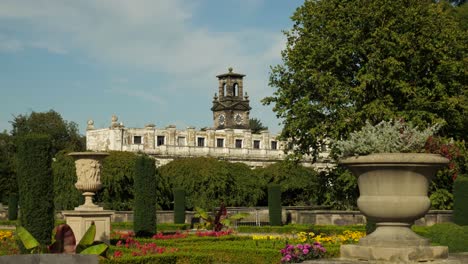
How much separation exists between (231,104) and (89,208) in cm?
7077

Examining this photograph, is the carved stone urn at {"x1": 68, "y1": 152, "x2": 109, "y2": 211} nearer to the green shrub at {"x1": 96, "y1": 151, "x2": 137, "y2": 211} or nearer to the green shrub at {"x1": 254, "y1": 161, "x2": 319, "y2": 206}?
the green shrub at {"x1": 96, "y1": 151, "x2": 137, "y2": 211}

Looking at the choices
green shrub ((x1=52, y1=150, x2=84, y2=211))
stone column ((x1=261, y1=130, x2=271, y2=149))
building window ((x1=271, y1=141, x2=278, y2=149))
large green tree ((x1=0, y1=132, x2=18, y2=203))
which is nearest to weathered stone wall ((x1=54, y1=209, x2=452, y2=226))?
green shrub ((x1=52, y1=150, x2=84, y2=211))

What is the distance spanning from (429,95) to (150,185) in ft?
42.9

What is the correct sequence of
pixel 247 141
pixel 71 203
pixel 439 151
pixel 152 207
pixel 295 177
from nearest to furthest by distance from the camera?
pixel 439 151 → pixel 152 207 → pixel 71 203 → pixel 295 177 → pixel 247 141

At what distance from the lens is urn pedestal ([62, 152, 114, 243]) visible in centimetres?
2108

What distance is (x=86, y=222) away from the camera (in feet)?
69.4

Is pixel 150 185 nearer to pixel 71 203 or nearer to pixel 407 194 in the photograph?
pixel 407 194

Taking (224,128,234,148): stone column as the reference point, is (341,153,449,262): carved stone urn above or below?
below

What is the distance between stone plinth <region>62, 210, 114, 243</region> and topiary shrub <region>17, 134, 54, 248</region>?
681mm

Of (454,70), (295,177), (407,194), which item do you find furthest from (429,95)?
(295,177)

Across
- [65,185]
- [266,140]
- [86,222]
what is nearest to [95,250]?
[86,222]

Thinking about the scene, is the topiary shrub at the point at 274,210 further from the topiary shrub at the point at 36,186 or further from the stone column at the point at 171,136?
the stone column at the point at 171,136

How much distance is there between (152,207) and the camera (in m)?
27.8

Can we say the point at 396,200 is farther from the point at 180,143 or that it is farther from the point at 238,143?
the point at 238,143
